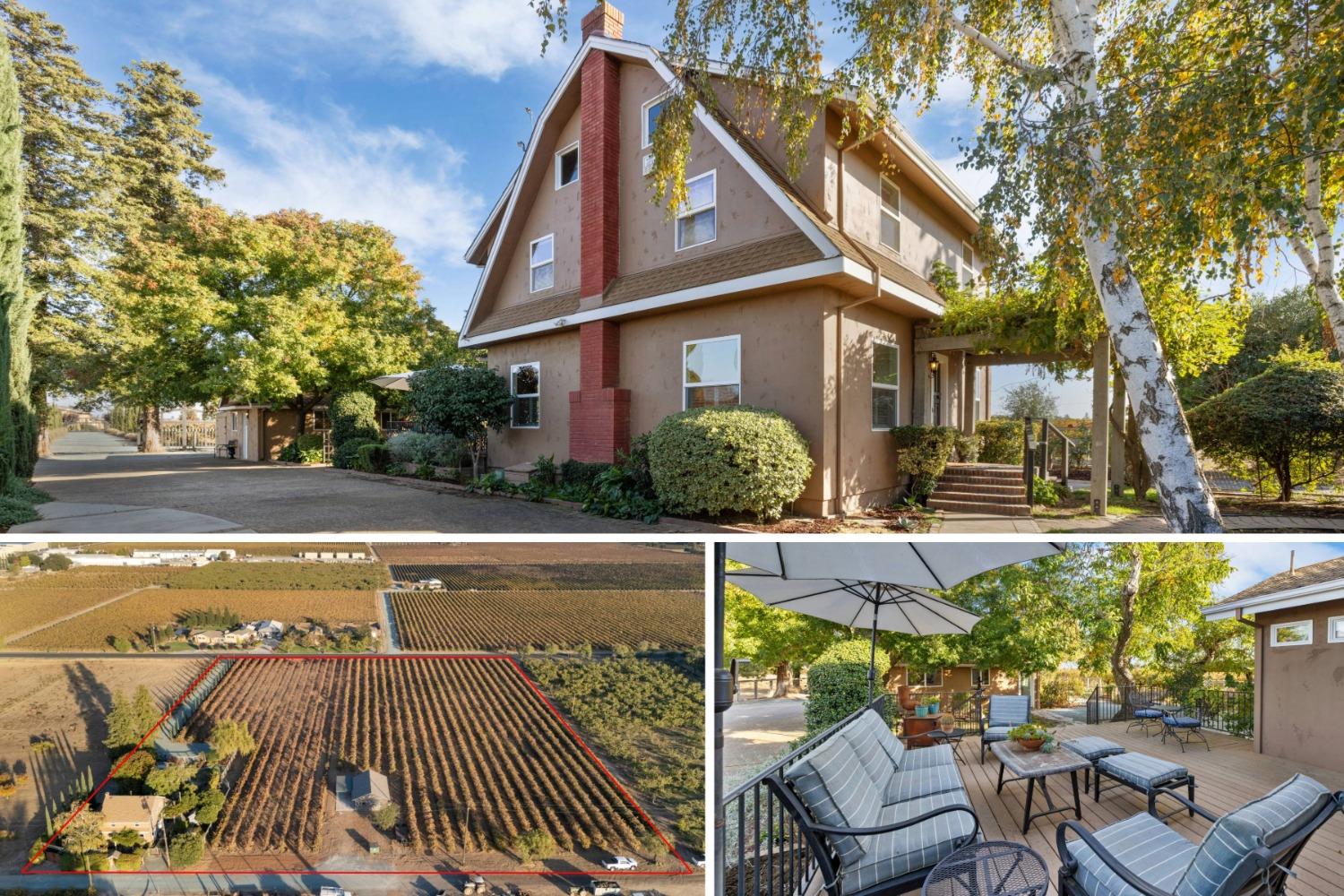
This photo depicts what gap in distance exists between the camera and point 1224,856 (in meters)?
2.46

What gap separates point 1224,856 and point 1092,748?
2.81 m

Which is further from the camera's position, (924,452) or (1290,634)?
(924,452)

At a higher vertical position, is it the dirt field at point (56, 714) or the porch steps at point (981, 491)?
the porch steps at point (981, 491)

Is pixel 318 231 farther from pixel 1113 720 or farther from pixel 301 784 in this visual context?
pixel 1113 720

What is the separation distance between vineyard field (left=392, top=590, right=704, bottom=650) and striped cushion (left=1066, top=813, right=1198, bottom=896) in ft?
6.53

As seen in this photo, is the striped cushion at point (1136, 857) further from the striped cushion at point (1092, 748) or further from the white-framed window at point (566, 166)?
the white-framed window at point (566, 166)

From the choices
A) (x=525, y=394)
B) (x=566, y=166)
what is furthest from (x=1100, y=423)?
(x=566, y=166)

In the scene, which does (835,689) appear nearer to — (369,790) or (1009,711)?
(1009,711)

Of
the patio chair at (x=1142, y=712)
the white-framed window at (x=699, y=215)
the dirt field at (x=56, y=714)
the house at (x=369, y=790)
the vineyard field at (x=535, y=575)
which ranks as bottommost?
→ the patio chair at (x=1142, y=712)

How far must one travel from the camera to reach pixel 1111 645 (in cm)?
963

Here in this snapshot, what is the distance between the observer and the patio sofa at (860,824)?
277 centimetres

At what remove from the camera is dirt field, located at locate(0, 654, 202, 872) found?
122 inches

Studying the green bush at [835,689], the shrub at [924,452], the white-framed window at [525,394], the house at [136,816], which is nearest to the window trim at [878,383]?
the shrub at [924,452]

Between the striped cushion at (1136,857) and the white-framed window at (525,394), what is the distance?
34.4ft
